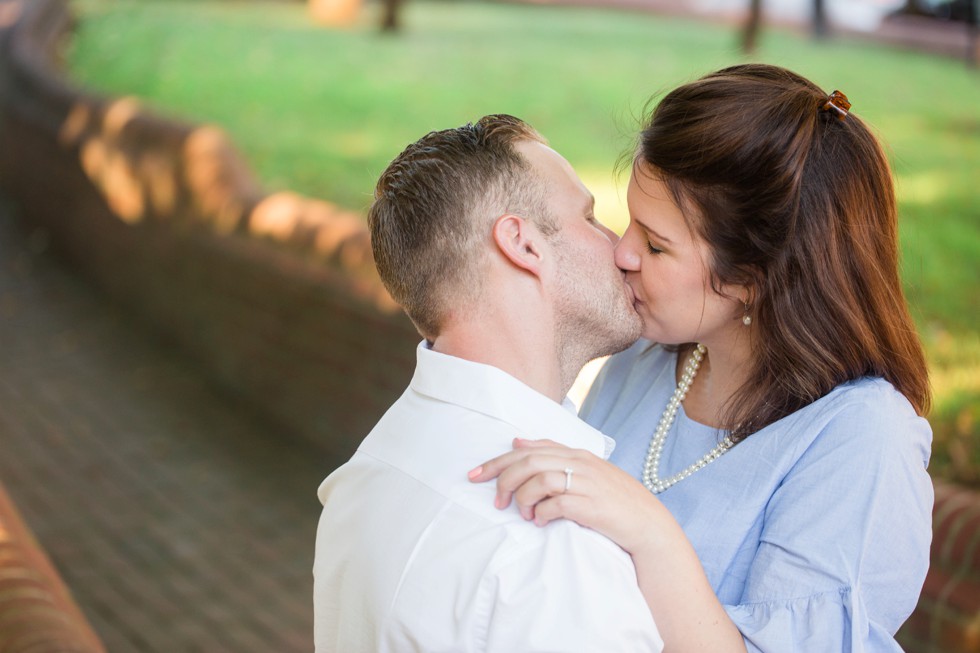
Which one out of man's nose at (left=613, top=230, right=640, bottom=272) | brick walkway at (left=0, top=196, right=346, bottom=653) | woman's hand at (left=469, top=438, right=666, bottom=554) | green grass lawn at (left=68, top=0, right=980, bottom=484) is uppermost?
man's nose at (left=613, top=230, right=640, bottom=272)

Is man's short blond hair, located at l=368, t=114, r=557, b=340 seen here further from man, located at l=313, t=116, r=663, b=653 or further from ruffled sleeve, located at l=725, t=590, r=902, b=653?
ruffled sleeve, located at l=725, t=590, r=902, b=653

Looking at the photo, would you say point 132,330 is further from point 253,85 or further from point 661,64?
point 661,64

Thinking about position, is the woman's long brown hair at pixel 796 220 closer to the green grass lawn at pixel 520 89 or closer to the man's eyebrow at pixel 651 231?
the man's eyebrow at pixel 651 231

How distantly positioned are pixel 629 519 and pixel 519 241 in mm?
591

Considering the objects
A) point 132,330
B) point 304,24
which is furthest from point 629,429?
point 304,24

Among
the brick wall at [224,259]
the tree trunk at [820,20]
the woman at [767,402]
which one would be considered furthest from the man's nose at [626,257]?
the tree trunk at [820,20]

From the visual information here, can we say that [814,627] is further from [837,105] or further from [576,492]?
[837,105]

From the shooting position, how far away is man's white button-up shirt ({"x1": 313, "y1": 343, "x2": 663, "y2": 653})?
1.71 m

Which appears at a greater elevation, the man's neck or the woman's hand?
the man's neck

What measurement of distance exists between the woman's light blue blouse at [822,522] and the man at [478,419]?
0.85 ft

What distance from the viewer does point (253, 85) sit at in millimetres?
11219

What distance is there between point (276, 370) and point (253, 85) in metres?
5.49

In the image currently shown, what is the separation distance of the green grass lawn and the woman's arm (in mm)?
3118

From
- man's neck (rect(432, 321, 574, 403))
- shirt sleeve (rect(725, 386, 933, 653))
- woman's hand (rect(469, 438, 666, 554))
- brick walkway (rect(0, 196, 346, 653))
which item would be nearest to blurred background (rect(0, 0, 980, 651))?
brick walkway (rect(0, 196, 346, 653))
